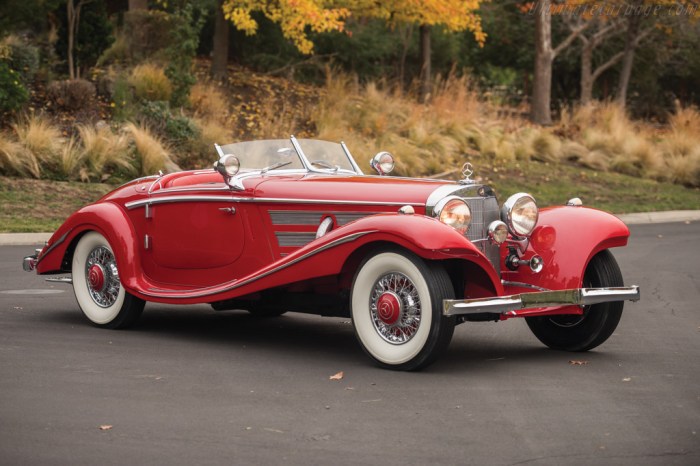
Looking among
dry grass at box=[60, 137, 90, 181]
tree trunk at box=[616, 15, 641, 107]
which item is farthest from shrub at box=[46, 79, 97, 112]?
tree trunk at box=[616, 15, 641, 107]

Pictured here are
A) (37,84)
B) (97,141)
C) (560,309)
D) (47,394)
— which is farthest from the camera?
(37,84)

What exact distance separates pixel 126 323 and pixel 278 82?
17269 millimetres

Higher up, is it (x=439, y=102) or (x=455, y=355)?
(x=439, y=102)

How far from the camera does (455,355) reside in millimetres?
7547

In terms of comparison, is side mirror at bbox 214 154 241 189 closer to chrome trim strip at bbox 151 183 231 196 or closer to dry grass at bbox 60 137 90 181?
chrome trim strip at bbox 151 183 231 196

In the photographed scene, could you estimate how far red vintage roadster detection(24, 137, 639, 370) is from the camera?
676 cm

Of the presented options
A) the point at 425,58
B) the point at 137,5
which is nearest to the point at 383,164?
the point at 137,5

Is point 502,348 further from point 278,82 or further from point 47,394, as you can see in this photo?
point 278,82

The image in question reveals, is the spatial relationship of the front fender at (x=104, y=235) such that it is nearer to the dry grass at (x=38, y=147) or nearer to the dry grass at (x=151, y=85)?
the dry grass at (x=38, y=147)

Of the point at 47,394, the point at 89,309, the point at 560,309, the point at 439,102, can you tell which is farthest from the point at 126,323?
the point at 439,102

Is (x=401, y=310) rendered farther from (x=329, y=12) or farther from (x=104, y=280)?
(x=329, y=12)

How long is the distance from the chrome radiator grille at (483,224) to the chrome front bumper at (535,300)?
1.88 feet

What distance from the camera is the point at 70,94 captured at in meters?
20.1

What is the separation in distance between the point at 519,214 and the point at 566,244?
0.38m
